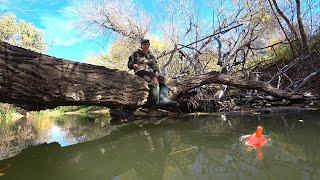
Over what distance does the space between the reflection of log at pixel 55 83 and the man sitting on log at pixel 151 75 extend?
18.3 inches

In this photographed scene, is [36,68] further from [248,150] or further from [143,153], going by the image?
[248,150]

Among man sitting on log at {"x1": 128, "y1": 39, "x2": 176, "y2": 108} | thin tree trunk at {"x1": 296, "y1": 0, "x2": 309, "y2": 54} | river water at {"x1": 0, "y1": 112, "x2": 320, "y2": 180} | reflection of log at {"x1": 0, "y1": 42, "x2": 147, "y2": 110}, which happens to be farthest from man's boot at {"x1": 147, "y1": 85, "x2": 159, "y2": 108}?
thin tree trunk at {"x1": 296, "y1": 0, "x2": 309, "y2": 54}

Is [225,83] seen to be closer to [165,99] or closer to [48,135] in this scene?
[165,99]

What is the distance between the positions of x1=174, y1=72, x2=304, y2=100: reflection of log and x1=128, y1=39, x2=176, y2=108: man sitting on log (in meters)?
0.80

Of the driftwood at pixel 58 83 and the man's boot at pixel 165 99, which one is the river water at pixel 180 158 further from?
the man's boot at pixel 165 99

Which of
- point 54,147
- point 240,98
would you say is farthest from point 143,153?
point 240,98

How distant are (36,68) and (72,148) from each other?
125 cm

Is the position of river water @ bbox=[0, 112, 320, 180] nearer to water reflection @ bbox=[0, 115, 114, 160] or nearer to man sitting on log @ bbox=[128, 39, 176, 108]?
water reflection @ bbox=[0, 115, 114, 160]

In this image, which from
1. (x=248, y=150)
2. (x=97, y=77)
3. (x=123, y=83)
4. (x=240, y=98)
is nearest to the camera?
(x=248, y=150)

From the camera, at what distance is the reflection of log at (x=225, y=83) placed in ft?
26.3

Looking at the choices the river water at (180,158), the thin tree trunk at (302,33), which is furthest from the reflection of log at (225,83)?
the thin tree trunk at (302,33)

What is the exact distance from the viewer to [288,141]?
169 inches

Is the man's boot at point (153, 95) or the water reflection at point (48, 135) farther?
the man's boot at point (153, 95)

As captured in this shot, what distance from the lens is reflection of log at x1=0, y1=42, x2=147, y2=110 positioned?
471cm
